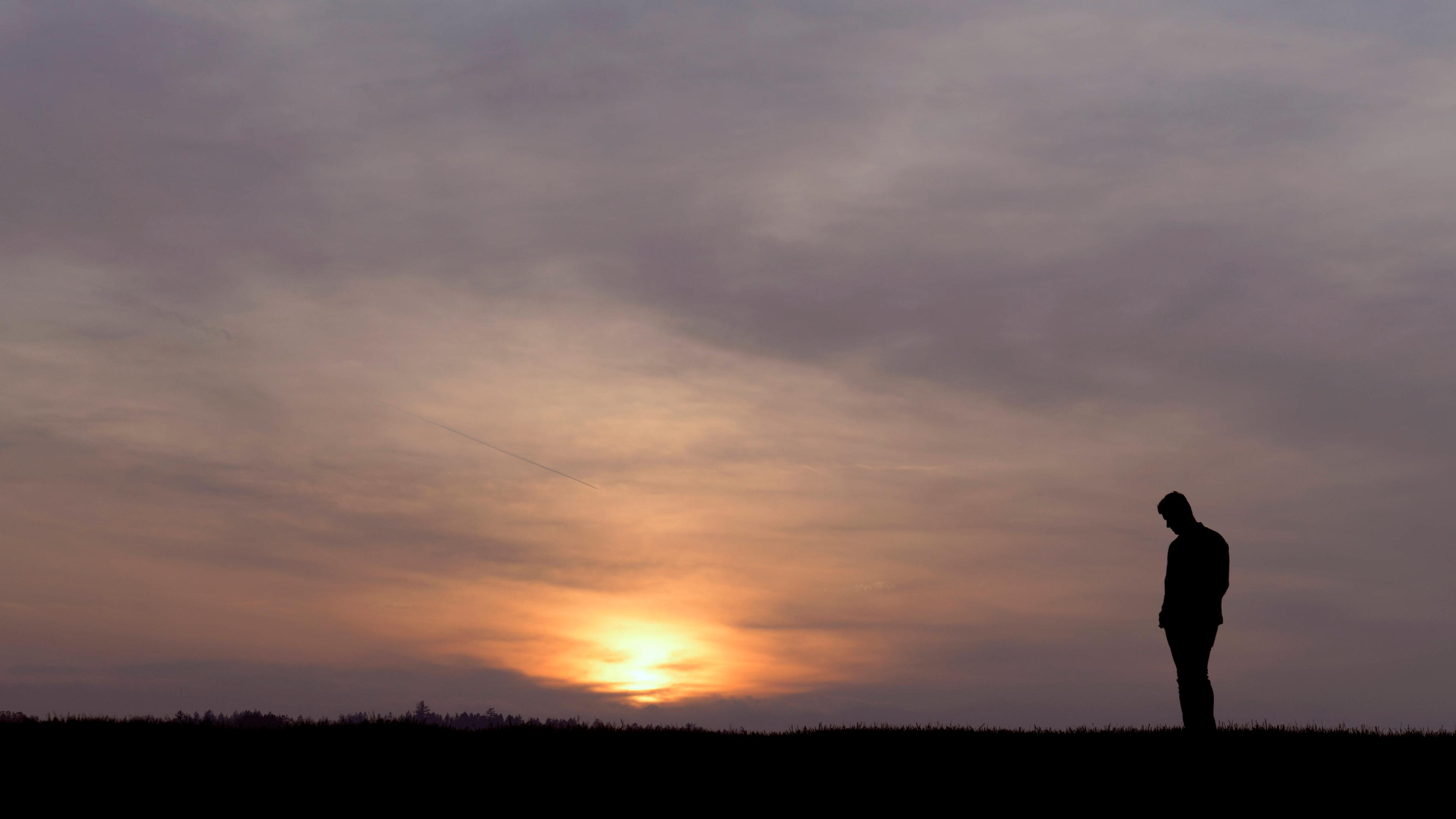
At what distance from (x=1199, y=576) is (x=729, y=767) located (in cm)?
653

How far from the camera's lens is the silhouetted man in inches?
636

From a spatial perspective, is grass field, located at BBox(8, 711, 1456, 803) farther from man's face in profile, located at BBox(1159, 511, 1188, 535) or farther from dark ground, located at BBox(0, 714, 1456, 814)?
man's face in profile, located at BBox(1159, 511, 1188, 535)

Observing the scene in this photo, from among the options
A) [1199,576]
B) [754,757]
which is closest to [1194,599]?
[1199,576]

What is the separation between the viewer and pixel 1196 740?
16219mm

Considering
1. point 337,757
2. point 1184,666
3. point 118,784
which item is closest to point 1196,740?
point 1184,666

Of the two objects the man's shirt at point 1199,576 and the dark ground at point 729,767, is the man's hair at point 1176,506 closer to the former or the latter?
the man's shirt at point 1199,576

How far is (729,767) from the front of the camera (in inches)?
609

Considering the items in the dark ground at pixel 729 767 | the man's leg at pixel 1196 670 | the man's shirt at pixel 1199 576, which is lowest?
the dark ground at pixel 729 767

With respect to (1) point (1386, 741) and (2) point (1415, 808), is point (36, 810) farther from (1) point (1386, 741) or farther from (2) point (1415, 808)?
(1) point (1386, 741)

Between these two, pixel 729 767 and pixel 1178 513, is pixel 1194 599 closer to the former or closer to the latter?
pixel 1178 513

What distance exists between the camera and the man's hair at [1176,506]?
53.6 feet

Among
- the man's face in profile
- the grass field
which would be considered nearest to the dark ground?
the grass field

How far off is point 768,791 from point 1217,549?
670 centimetres

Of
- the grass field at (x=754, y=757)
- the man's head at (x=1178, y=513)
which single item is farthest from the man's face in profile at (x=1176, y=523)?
the grass field at (x=754, y=757)
